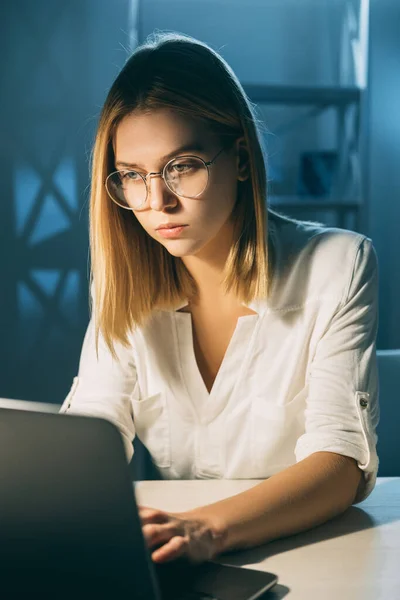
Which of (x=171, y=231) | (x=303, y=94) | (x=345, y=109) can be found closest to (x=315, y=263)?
(x=171, y=231)

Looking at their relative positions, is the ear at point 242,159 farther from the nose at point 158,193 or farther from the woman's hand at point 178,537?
the woman's hand at point 178,537

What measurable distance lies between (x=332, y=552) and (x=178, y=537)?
0.71 ft

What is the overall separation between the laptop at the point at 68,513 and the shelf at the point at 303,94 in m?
2.38

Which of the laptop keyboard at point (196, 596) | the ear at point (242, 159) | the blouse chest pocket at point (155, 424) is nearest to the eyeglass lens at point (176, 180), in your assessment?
the ear at point (242, 159)

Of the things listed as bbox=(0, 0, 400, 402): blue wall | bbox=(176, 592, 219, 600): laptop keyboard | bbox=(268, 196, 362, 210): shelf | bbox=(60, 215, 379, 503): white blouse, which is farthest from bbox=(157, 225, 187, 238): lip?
bbox=(0, 0, 400, 402): blue wall

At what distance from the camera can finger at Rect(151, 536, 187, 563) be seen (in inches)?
33.9

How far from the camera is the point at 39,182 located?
3123 millimetres

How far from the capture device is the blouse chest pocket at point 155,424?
1.45m

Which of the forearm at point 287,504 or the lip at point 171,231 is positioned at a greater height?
the lip at point 171,231

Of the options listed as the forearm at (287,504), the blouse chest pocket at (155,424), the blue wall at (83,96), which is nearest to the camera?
the forearm at (287,504)

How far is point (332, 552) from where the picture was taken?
0.96m

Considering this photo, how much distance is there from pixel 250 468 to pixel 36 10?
2.36 metres

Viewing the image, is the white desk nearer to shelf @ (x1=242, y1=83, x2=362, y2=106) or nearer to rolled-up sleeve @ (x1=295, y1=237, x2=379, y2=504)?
rolled-up sleeve @ (x1=295, y1=237, x2=379, y2=504)

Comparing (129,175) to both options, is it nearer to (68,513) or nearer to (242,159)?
(242,159)
